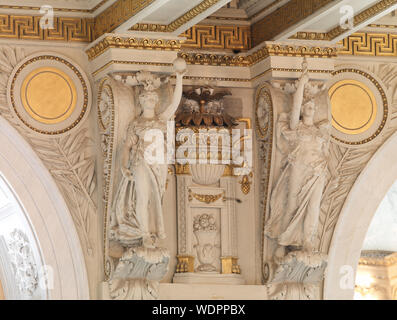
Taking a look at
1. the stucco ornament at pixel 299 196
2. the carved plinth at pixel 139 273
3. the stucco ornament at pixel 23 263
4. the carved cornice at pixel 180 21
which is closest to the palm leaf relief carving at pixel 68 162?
the carved plinth at pixel 139 273

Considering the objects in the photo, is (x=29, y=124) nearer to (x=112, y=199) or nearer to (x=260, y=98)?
(x=112, y=199)

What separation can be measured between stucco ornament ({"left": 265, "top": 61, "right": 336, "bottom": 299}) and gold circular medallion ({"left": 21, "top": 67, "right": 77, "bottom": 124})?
1.73m

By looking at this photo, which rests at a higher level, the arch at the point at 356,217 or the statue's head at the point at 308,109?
the statue's head at the point at 308,109

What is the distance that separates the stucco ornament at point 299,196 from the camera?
9.76 meters

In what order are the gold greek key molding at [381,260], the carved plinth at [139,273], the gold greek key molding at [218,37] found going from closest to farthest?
1. the carved plinth at [139,273]
2. the gold greek key molding at [218,37]
3. the gold greek key molding at [381,260]

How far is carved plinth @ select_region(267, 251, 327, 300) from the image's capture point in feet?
32.0

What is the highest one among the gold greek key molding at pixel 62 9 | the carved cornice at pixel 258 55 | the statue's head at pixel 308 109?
the gold greek key molding at pixel 62 9

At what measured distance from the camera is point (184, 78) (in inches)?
400

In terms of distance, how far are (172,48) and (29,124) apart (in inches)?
51.0

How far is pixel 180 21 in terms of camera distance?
9586 mm

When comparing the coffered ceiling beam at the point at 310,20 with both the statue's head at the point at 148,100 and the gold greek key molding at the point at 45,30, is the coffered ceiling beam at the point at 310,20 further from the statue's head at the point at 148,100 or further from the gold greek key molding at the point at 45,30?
the gold greek key molding at the point at 45,30

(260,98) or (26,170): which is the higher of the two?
(260,98)

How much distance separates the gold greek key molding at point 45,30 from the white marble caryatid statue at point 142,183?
768mm

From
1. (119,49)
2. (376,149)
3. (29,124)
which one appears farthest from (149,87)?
(376,149)
